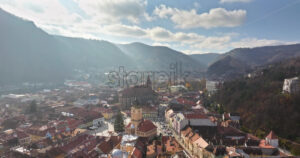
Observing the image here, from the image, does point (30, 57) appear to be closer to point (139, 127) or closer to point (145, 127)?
point (139, 127)

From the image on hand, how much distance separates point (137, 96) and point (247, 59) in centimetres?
16564

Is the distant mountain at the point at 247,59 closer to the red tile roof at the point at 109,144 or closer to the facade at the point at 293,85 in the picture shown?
the facade at the point at 293,85

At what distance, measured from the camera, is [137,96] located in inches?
2168

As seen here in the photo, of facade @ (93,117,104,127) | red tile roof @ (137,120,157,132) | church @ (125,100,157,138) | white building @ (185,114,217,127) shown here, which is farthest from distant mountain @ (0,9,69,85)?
white building @ (185,114,217,127)

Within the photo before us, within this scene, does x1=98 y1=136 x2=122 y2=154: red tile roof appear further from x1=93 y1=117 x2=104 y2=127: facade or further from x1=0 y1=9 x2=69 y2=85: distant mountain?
x1=0 y1=9 x2=69 y2=85: distant mountain

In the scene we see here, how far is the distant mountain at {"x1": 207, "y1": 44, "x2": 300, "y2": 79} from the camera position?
142 m

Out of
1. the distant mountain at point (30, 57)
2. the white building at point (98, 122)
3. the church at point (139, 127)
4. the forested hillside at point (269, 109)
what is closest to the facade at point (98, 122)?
the white building at point (98, 122)

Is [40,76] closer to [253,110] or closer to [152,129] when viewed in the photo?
[152,129]

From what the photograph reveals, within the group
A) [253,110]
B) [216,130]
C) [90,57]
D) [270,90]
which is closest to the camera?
[216,130]

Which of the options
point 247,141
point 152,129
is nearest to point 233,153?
point 247,141

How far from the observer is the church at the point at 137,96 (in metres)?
53.1

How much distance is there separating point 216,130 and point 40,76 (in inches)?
4658

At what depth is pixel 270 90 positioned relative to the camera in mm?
38312

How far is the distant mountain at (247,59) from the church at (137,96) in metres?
86.9
